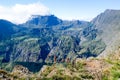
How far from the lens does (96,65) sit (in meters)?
193

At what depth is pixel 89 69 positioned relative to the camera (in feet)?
639

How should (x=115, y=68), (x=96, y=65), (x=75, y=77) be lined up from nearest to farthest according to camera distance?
(x=115, y=68), (x=75, y=77), (x=96, y=65)

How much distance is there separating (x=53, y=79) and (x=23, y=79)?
1950 cm

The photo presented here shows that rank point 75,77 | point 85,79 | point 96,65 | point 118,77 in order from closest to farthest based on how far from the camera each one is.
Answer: point 118,77 < point 85,79 < point 75,77 < point 96,65

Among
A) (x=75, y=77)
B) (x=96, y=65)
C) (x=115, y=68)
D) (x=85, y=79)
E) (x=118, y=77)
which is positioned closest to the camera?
(x=118, y=77)

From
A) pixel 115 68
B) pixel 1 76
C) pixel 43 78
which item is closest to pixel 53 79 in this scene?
pixel 43 78

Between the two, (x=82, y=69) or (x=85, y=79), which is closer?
(x=85, y=79)

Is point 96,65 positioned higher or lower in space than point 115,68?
lower

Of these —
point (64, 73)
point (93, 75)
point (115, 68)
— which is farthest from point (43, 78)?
point (115, 68)

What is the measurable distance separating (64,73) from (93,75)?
2358cm

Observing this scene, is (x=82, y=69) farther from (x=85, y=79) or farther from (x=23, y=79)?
(x=23, y=79)

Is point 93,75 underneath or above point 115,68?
underneath

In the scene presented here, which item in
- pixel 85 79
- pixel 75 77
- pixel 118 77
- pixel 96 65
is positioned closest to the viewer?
pixel 118 77

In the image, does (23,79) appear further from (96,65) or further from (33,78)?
(96,65)
